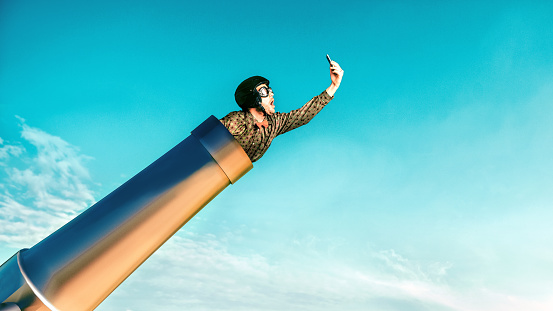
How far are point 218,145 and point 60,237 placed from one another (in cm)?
91

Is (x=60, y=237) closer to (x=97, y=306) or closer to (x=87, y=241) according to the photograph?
(x=87, y=241)

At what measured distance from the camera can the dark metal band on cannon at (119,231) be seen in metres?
1.96

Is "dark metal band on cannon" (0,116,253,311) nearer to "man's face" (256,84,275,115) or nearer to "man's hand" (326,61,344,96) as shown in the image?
"man's face" (256,84,275,115)

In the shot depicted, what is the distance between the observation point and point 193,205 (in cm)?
233

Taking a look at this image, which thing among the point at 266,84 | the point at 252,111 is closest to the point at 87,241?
the point at 252,111

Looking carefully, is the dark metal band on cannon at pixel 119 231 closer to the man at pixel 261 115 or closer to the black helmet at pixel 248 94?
the man at pixel 261 115

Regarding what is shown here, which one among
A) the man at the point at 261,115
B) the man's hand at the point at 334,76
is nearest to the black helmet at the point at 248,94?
the man at the point at 261,115

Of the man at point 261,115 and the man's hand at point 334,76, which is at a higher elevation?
the man's hand at point 334,76

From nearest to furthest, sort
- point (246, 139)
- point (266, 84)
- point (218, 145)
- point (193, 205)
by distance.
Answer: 1. point (193, 205)
2. point (218, 145)
3. point (246, 139)
4. point (266, 84)

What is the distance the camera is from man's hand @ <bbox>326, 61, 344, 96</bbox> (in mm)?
3244

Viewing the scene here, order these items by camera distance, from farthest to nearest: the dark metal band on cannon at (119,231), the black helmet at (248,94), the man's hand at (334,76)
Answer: the man's hand at (334,76) < the black helmet at (248,94) < the dark metal band on cannon at (119,231)

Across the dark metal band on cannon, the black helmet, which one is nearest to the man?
the black helmet

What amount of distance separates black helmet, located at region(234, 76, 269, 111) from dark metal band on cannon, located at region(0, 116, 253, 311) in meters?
0.54

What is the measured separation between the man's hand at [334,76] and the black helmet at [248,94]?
1.57 ft
